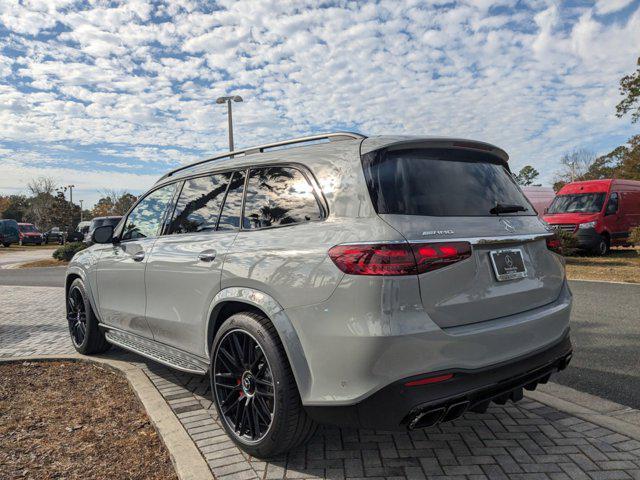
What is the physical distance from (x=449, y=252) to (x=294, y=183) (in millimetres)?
1041

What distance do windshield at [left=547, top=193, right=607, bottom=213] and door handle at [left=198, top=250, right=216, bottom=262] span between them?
1681 centimetres

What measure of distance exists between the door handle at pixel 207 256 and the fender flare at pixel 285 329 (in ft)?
1.21

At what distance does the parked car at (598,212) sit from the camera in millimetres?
16312

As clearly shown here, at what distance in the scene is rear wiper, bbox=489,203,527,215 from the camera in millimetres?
2918

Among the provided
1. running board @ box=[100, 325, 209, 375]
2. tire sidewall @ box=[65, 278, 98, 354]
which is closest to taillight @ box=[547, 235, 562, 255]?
running board @ box=[100, 325, 209, 375]

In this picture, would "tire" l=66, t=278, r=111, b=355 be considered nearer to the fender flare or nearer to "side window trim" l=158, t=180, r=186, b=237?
"side window trim" l=158, t=180, r=186, b=237

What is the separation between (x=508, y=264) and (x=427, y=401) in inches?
35.9

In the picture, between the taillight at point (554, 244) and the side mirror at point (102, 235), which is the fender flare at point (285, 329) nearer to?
the taillight at point (554, 244)

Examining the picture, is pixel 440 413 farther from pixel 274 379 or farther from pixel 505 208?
pixel 505 208

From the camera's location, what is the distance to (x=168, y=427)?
3293mm

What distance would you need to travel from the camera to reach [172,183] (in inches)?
170

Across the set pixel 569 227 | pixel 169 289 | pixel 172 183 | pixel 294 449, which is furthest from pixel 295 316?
pixel 569 227

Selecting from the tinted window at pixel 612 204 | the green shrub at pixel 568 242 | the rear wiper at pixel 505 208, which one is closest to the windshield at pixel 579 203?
the tinted window at pixel 612 204

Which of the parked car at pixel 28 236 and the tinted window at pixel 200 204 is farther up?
the tinted window at pixel 200 204
